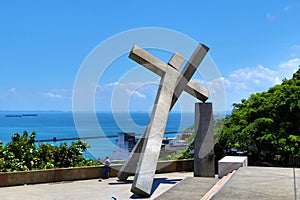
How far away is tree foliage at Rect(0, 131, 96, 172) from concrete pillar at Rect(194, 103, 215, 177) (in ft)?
17.8

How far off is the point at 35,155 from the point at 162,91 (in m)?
6.75

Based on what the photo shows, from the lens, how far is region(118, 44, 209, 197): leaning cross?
13367mm

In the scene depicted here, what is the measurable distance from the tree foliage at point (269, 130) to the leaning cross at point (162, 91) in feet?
19.3

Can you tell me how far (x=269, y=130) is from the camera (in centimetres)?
2005

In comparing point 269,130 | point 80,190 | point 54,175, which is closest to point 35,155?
point 54,175

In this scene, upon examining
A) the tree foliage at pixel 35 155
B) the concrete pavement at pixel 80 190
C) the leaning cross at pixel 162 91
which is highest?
the leaning cross at pixel 162 91

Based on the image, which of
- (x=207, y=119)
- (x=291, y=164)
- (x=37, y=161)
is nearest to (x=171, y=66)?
(x=207, y=119)

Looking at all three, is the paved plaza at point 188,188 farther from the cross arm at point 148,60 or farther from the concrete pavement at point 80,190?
the cross arm at point 148,60

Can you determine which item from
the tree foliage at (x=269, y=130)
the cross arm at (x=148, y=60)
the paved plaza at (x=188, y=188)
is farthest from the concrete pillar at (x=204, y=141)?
the tree foliage at (x=269, y=130)

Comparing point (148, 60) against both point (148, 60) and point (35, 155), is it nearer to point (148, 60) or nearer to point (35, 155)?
point (148, 60)

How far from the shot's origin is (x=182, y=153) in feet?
70.3

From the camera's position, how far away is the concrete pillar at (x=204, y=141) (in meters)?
15.4

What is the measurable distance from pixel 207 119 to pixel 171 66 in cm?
266

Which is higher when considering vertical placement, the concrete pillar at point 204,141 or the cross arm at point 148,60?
the cross arm at point 148,60
